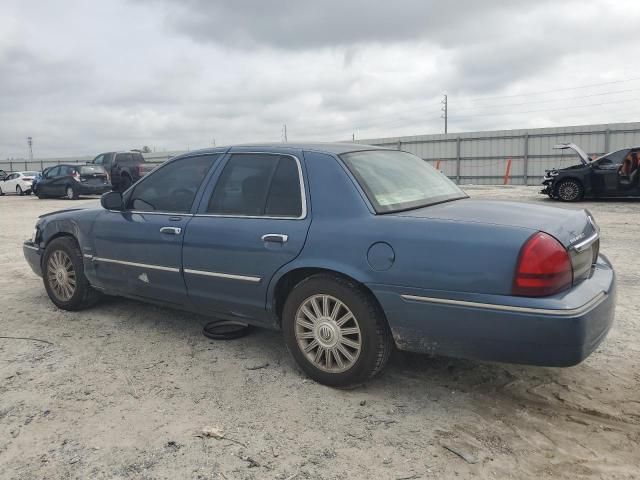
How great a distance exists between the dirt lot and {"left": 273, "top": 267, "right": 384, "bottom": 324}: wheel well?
18.4 inches

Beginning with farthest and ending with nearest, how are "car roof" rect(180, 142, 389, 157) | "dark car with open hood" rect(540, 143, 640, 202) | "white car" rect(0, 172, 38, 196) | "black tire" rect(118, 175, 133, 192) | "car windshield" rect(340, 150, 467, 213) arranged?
"white car" rect(0, 172, 38, 196), "black tire" rect(118, 175, 133, 192), "dark car with open hood" rect(540, 143, 640, 202), "car roof" rect(180, 142, 389, 157), "car windshield" rect(340, 150, 467, 213)

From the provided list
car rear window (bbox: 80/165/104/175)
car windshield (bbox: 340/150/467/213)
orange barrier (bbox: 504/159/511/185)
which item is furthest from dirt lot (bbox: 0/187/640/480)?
orange barrier (bbox: 504/159/511/185)

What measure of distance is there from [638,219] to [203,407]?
10407 millimetres

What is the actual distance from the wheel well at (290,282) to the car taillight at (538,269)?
851mm

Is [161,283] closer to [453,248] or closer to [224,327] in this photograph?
[224,327]

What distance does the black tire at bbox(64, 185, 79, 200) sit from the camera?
810 inches

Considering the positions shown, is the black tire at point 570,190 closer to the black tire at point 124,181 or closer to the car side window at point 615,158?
the car side window at point 615,158

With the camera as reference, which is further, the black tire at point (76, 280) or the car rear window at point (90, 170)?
the car rear window at point (90, 170)

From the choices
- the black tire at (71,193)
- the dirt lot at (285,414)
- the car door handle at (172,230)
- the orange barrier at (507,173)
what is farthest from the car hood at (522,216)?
the orange barrier at (507,173)

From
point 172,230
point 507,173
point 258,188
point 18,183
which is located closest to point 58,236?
point 172,230

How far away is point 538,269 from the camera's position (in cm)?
261

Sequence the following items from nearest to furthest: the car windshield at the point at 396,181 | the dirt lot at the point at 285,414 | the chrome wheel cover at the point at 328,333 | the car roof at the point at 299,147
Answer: the dirt lot at the point at 285,414 < the chrome wheel cover at the point at 328,333 < the car windshield at the point at 396,181 < the car roof at the point at 299,147

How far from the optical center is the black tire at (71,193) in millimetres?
20572

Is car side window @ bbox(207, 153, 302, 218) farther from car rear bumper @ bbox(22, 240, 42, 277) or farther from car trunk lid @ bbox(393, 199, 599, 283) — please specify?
car rear bumper @ bbox(22, 240, 42, 277)
